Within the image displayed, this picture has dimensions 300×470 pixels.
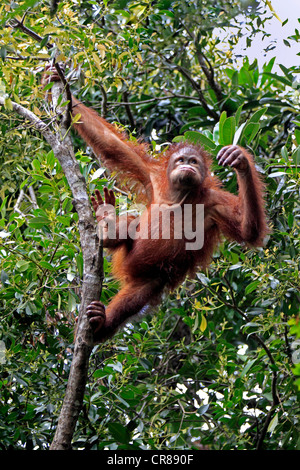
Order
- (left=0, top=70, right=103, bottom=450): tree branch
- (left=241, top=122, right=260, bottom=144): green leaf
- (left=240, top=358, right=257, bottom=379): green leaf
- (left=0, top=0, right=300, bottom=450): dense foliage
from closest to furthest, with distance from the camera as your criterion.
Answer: (left=0, top=70, right=103, bottom=450): tree branch → (left=0, top=0, right=300, bottom=450): dense foliage → (left=240, top=358, right=257, bottom=379): green leaf → (left=241, top=122, right=260, bottom=144): green leaf

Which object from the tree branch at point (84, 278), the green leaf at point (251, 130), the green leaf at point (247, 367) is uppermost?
the green leaf at point (251, 130)

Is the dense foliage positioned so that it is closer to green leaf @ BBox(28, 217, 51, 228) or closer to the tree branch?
green leaf @ BBox(28, 217, 51, 228)

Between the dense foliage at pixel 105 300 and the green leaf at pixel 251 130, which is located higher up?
the green leaf at pixel 251 130

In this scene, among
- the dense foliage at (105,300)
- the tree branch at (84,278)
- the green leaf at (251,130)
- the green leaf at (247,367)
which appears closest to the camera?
the tree branch at (84,278)

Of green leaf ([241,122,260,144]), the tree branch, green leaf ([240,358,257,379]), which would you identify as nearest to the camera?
the tree branch

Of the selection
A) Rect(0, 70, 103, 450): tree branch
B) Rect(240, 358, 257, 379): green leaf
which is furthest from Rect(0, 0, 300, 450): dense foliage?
Rect(0, 70, 103, 450): tree branch

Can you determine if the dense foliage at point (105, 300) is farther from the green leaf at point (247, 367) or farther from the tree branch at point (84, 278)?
the tree branch at point (84, 278)

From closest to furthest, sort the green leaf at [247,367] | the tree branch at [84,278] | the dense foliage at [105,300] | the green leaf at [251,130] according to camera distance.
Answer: the tree branch at [84,278], the dense foliage at [105,300], the green leaf at [247,367], the green leaf at [251,130]

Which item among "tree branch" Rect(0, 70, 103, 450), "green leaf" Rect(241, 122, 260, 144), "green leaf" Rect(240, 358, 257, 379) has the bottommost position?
"green leaf" Rect(240, 358, 257, 379)

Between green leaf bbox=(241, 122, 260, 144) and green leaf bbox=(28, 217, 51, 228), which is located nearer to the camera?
green leaf bbox=(28, 217, 51, 228)

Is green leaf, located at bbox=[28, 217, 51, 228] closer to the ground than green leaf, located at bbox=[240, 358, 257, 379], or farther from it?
farther from it

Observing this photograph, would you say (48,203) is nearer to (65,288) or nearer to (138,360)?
(65,288)

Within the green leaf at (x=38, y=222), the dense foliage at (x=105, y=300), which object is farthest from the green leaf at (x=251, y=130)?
the green leaf at (x=38, y=222)

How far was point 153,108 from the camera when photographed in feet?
20.1
